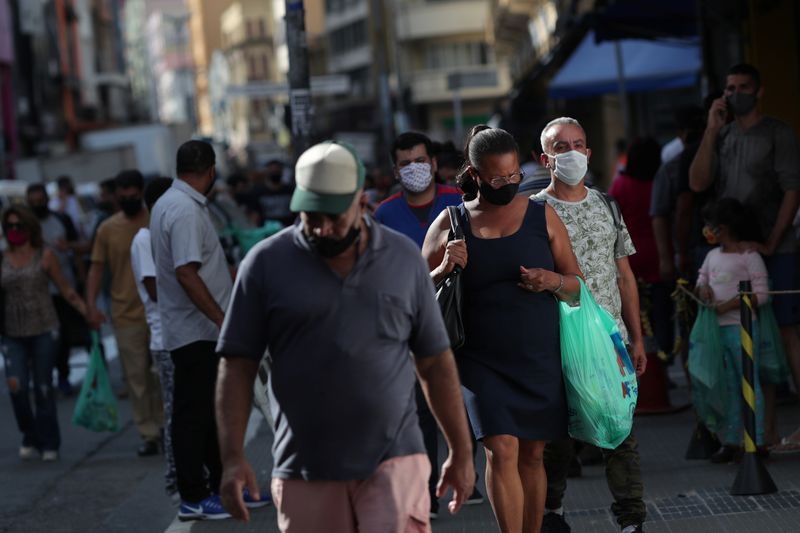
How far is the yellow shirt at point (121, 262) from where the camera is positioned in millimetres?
10375

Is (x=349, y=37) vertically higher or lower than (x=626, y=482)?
higher

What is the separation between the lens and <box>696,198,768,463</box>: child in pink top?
27.2 ft

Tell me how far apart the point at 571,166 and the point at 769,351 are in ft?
8.02

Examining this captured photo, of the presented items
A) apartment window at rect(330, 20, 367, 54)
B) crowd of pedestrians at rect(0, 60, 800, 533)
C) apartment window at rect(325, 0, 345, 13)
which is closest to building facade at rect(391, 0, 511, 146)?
apartment window at rect(330, 20, 367, 54)

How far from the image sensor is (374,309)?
4504 millimetres

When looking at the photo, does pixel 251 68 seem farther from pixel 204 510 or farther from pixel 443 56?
pixel 204 510

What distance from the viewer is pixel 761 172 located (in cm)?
884

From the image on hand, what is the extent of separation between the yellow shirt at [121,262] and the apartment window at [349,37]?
7381 centimetres

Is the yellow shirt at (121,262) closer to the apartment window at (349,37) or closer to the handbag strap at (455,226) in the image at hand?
the handbag strap at (455,226)

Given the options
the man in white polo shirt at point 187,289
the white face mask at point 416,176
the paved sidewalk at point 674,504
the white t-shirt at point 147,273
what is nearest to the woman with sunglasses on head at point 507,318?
the paved sidewalk at point 674,504

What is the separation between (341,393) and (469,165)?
190 cm

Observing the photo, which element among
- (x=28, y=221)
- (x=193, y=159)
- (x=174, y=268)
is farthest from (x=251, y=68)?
(x=174, y=268)

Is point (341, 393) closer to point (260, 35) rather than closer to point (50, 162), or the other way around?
point (50, 162)

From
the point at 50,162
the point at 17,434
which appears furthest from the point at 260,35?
the point at 17,434
